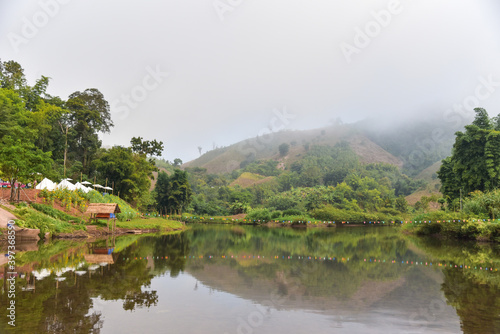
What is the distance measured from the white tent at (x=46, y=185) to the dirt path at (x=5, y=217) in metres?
10.6

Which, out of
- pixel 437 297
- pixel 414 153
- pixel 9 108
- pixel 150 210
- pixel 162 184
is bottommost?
pixel 437 297

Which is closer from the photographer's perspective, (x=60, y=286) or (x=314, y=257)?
(x=60, y=286)

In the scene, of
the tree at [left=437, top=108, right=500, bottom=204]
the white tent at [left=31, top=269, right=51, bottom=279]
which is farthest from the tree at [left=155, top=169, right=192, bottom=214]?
the white tent at [left=31, top=269, right=51, bottom=279]

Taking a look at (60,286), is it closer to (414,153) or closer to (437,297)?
(437,297)

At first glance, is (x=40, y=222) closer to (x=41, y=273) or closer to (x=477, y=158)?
(x=41, y=273)

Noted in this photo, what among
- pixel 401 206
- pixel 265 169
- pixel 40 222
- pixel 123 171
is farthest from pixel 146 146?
pixel 265 169

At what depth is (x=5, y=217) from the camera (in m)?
17.5

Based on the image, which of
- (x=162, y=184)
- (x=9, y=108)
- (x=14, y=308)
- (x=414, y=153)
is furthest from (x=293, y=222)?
(x=414, y=153)

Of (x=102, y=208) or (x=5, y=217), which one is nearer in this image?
(x=5, y=217)

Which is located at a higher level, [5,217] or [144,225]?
[5,217]

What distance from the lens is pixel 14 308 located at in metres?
6.66

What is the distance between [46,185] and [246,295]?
26.3 m

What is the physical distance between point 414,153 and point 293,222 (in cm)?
13906

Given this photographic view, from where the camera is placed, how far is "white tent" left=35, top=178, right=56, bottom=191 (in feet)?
93.0
